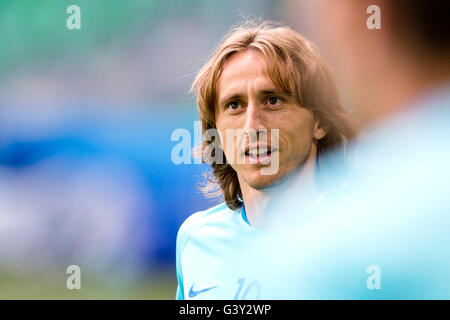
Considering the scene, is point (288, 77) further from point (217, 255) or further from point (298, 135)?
point (217, 255)

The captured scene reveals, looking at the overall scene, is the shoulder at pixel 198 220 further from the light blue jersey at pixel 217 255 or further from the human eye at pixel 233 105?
the human eye at pixel 233 105

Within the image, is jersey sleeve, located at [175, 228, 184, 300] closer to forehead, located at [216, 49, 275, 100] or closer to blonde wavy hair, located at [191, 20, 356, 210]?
blonde wavy hair, located at [191, 20, 356, 210]

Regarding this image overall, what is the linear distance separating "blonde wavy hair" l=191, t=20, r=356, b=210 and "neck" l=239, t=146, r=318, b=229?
8 cm

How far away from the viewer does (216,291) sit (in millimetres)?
2508

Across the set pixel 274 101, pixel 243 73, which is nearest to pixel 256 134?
pixel 274 101

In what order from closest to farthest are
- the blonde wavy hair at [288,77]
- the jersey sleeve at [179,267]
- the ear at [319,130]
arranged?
the blonde wavy hair at [288,77], the ear at [319,130], the jersey sleeve at [179,267]

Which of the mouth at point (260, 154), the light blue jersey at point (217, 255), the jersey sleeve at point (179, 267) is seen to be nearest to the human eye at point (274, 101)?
the mouth at point (260, 154)

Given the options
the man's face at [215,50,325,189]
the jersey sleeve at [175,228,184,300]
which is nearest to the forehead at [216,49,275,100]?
the man's face at [215,50,325,189]

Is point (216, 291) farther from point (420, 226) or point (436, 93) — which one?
point (436, 93)

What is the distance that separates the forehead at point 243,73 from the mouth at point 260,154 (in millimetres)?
321

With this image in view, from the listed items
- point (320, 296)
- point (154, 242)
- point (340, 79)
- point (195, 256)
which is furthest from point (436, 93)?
point (154, 242)

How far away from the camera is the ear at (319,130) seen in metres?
2.60

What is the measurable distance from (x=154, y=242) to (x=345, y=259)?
3.91 ft

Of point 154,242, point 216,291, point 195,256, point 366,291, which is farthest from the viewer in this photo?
point 154,242
